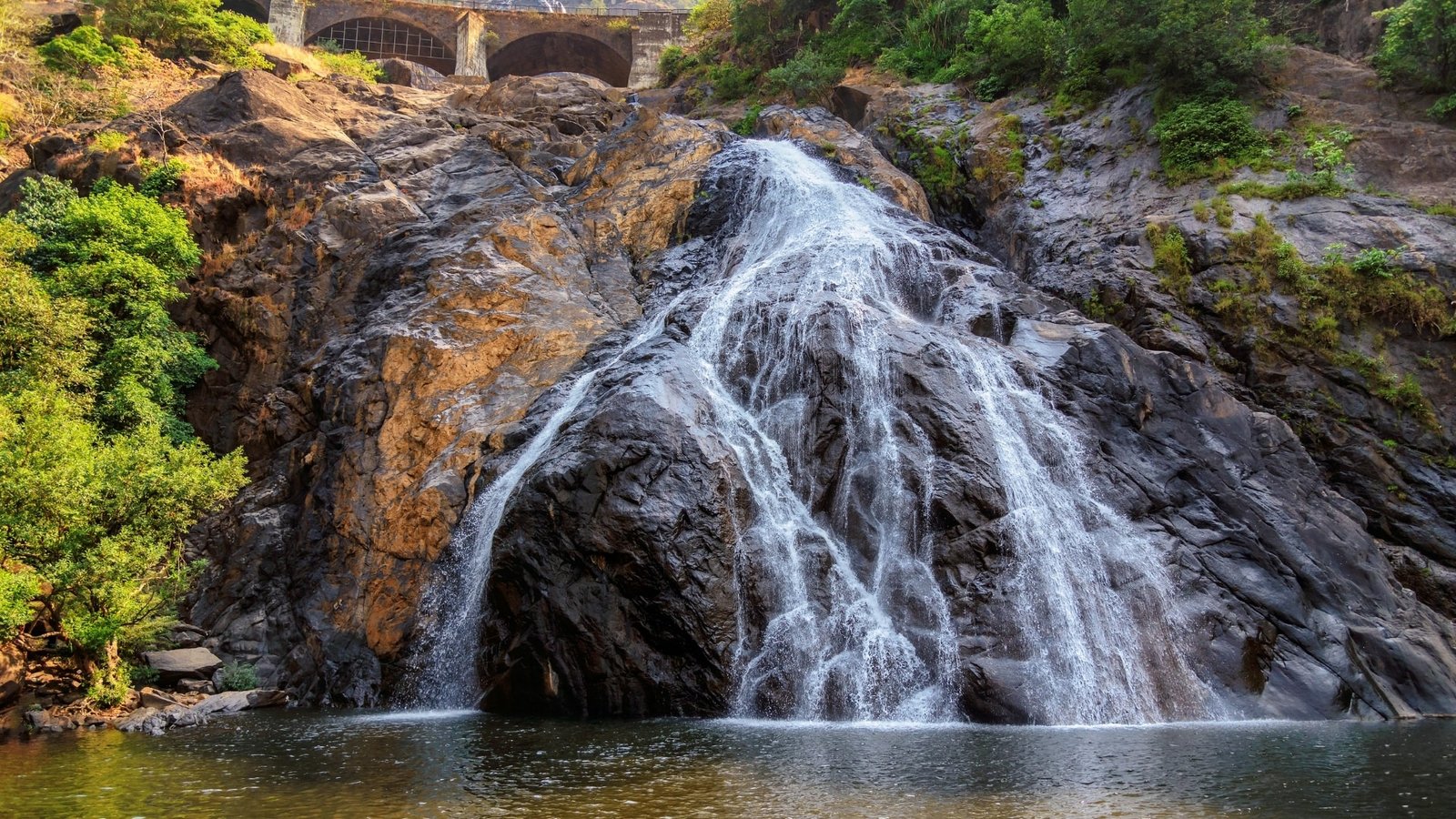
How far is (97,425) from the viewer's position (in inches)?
741

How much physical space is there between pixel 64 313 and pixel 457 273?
8248mm

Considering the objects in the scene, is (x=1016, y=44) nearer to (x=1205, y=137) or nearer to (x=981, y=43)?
(x=981, y=43)

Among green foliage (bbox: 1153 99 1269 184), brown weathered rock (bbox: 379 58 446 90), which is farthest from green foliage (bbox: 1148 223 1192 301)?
brown weathered rock (bbox: 379 58 446 90)

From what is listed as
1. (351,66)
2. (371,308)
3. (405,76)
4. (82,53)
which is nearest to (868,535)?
(371,308)

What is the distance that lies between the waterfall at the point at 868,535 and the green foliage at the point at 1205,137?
8.28m

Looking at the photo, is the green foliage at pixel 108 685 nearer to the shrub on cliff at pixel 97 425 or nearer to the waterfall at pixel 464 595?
the shrub on cliff at pixel 97 425

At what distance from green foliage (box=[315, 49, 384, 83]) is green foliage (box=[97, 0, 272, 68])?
10.6ft

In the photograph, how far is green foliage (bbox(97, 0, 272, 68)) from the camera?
107 ft

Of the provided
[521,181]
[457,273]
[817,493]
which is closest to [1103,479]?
[817,493]

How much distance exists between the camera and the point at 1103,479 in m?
15.6

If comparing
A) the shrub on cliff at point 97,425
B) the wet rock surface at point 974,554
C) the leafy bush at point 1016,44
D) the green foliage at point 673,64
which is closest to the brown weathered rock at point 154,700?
the shrub on cliff at point 97,425

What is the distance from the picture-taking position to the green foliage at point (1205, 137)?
72.7ft

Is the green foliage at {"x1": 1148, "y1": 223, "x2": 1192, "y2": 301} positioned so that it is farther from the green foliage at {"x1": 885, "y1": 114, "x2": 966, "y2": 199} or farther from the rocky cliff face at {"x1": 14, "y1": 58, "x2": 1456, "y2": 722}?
the green foliage at {"x1": 885, "y1": 114, "x2": 966, "y2": 199}

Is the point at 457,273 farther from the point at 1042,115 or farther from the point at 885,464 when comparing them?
the point at 1042,115
